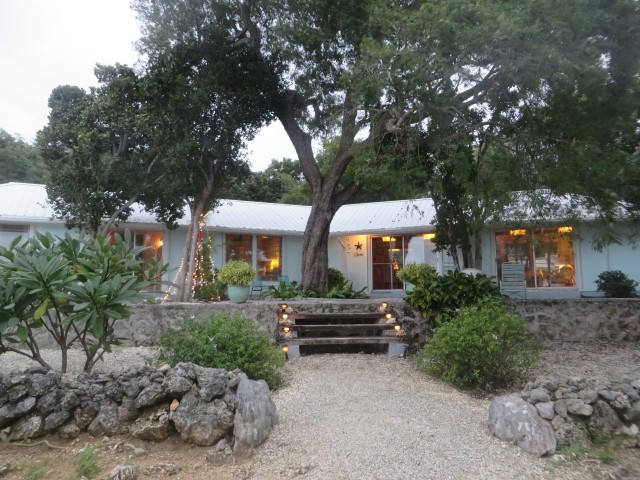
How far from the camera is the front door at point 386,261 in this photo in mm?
16125

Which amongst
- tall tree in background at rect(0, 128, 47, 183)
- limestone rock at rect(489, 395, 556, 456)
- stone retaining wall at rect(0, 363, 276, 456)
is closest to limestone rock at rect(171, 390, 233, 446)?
Result: stone retaining wall at rect(0, 363, 276, 456)

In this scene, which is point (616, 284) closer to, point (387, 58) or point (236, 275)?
point (387, 58)

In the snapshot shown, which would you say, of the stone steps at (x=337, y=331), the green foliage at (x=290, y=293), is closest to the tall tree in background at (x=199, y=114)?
the green foliage at (x=290, y=293)

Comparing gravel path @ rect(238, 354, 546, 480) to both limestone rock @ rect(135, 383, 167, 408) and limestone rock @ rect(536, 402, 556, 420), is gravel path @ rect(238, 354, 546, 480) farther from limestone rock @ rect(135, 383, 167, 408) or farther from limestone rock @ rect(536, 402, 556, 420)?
limestone rock @ rect(135, 383, 167, 408)

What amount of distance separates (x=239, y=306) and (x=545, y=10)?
613 centimetres

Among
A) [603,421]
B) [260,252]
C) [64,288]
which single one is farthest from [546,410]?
[260,252]

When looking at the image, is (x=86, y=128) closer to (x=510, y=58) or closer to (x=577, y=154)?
(x=510, y=58)

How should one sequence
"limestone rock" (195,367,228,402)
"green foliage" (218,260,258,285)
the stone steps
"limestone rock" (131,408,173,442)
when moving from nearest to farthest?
"limestone rock" (131,408,173,442) → "limestone rock" (195,367,228,402) → the stone steps → "green foliage" (218,260,258,285)

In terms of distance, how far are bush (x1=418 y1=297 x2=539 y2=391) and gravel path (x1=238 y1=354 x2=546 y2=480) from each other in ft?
0.87

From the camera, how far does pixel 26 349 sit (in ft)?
23.0

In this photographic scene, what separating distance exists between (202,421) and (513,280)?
446 inches

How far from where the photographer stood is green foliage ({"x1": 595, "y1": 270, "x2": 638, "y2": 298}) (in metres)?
12.7

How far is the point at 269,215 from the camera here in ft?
54.6

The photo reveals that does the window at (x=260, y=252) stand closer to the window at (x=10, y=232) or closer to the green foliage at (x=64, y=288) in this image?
the window at (x=10, y=232)
